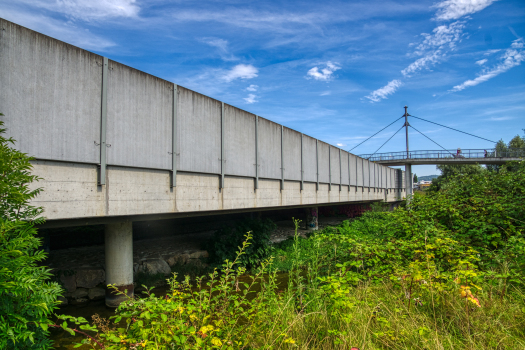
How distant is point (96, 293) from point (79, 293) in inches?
16.6

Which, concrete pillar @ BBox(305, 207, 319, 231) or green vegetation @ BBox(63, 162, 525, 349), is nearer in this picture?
green vegetation @ BBox(63, 162, 525, 349)

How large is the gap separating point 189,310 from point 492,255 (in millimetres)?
5547

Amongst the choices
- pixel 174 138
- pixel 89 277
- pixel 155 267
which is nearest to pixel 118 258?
pixel 89 277

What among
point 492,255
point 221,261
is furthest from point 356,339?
point 221,261

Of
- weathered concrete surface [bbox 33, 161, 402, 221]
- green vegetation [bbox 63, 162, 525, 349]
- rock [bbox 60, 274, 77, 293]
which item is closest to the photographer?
green vegetation [bbox 63, 162, 525, 349]

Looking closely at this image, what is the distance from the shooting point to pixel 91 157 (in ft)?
20.5

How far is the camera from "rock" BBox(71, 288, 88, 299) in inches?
324

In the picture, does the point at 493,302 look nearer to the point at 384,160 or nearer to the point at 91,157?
the point at 91,157

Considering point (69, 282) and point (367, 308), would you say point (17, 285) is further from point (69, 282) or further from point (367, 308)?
point (69, 282)

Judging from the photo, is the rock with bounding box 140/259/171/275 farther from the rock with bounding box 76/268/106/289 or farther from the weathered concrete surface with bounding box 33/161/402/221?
the weathered concrete surface with bounding box 33/161/402/221

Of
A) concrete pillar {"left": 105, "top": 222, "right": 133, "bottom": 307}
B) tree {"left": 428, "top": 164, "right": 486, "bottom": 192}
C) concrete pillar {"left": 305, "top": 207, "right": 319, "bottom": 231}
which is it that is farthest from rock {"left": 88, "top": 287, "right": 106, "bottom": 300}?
concrete pillar {"left": 305, "top": 207, "right": 319, "bottom": 231}

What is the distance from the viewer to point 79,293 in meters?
8.31

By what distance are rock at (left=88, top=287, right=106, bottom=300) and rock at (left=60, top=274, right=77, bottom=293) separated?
0.44 meters

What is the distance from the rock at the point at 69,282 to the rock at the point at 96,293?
437 millimetres
